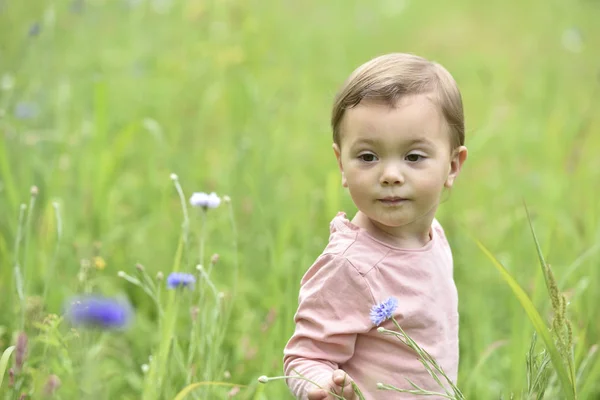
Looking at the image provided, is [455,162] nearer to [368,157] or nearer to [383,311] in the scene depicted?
[368,157]

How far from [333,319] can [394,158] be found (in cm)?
29

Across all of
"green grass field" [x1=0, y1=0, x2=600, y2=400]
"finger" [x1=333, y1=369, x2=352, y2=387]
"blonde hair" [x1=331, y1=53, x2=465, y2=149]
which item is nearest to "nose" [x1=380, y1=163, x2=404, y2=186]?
"blonde hair" [x1=331, y1=53, x2=465, y2=149]

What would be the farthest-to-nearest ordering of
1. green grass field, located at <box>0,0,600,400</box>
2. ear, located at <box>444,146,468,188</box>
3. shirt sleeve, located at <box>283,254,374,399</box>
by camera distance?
green grass field, located at <box>0,0,600,400</box>
ear, located at <box>444,146,468,188</box>
shirt sleeve, located at <box>283,254,374,399</box>

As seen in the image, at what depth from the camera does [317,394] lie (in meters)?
1.40

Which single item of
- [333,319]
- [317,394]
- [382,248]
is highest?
[382,248]

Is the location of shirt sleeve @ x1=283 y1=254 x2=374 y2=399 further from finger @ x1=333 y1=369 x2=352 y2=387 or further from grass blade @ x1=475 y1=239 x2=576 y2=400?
grass blade @ x1=475 y1=239 x2=576 y2=400

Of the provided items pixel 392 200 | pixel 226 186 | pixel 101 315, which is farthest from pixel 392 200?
pixel 226 186

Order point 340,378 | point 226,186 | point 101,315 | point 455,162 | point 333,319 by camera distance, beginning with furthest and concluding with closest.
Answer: point 226,186
point 455,162
point 333,319
point 340,378
point 101,315

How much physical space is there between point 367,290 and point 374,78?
36cm

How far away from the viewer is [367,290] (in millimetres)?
1463

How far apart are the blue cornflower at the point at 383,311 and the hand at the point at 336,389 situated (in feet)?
0.38

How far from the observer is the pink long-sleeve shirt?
4.80 ft

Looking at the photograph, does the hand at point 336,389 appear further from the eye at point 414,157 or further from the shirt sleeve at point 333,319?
the eye at point 414,157

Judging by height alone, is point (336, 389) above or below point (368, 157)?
below
